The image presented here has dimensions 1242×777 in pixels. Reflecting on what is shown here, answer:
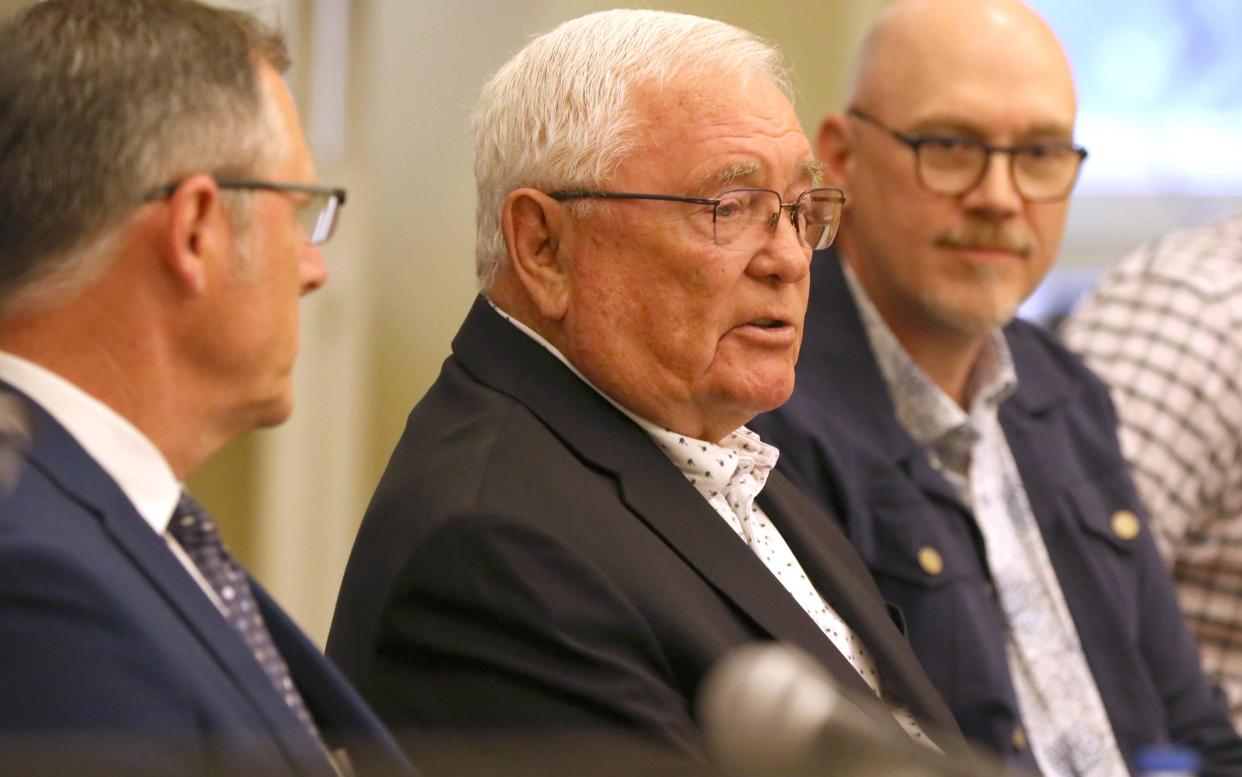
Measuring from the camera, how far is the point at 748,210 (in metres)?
1.85

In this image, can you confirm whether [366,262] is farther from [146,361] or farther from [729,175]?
[146,361]

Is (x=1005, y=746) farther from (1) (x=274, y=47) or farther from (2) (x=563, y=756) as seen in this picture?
(2) (x=563, y=756)

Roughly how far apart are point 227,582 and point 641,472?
1.66ft

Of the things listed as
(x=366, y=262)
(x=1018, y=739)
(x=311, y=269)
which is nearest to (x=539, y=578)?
(x=311, y=269)

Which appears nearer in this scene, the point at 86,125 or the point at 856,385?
the point at 86,125

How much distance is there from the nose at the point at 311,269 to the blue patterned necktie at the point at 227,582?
20cm

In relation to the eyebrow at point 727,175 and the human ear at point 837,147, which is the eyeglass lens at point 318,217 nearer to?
the eyebrow at point 727,175

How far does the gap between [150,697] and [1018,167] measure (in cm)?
168

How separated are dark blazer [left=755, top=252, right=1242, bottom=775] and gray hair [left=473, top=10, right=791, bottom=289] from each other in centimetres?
52

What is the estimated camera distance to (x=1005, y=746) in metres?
2.11

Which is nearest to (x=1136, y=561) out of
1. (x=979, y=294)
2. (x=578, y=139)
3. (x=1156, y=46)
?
Result: (x=979, y=294)

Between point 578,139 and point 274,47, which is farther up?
point 274,47

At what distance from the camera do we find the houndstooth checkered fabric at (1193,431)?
8.65 feet

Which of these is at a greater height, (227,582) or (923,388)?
(227,582)
